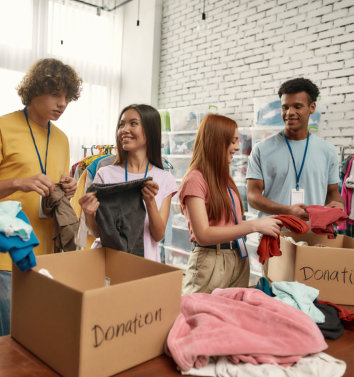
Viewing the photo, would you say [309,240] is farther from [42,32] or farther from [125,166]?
[42,32]

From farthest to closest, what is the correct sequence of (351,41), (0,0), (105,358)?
(0,0) < (351,41) < (105,358)

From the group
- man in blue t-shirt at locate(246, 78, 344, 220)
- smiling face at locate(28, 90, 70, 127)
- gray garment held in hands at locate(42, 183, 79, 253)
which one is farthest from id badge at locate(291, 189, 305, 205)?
smiling face at locate(28, 90, 70, 127)

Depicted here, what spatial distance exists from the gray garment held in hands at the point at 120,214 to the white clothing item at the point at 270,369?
0.60 meters

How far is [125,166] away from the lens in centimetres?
202

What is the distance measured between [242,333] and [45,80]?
1470 millimetres

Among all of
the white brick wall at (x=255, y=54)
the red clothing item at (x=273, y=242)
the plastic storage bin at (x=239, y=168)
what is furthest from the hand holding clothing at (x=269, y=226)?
the plastic storage bin at (x=239, y=168)

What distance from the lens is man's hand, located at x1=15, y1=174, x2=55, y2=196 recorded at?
163 centimetres

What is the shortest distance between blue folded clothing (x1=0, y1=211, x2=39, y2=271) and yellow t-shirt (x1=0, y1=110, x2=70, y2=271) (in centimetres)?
79

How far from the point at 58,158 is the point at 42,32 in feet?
16.5

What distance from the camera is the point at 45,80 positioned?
1.85 meters

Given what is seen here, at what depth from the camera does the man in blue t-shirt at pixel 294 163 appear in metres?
2.57

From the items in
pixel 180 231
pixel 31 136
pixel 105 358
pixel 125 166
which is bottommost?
pixel 180 231

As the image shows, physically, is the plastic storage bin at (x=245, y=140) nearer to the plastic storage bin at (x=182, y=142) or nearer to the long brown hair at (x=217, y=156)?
the plastic storage bin at (x=182, y=142)

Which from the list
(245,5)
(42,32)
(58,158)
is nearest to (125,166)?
(58,158)
